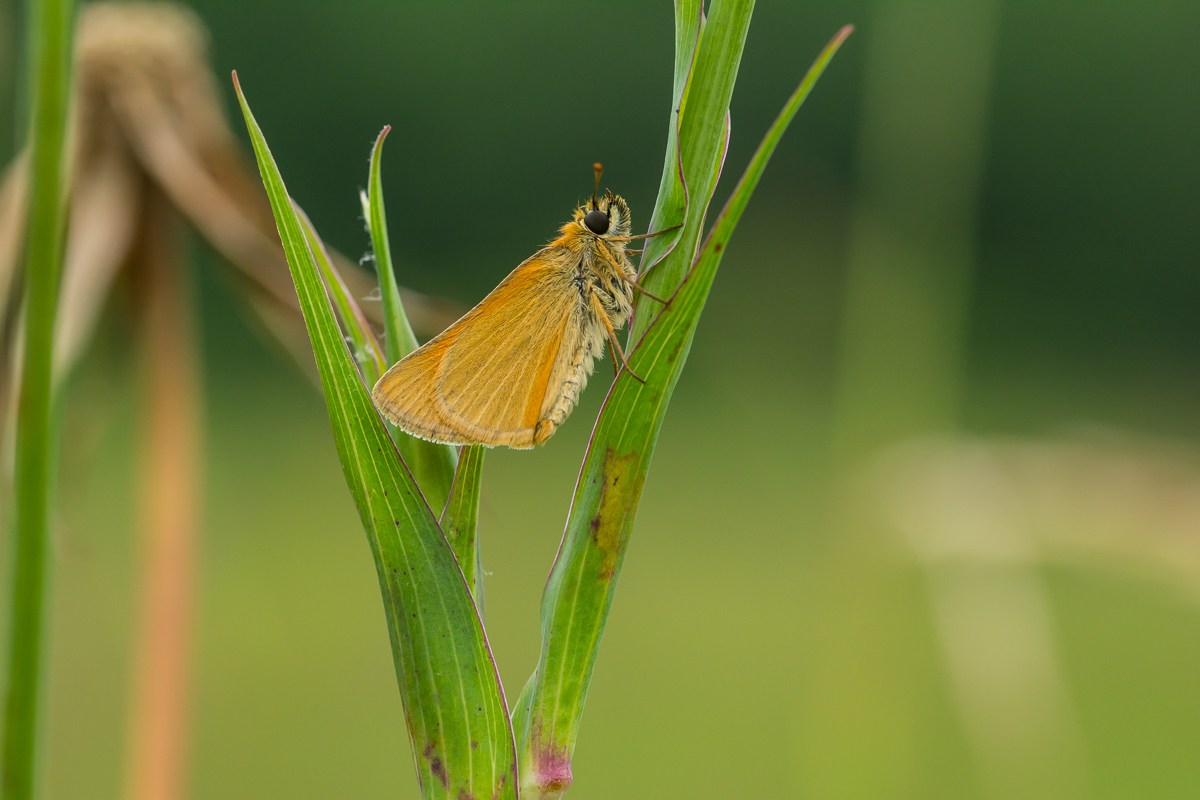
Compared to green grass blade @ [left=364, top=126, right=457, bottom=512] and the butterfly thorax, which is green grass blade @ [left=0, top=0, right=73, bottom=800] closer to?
green grass blade @ [left=364, top=126, right=457, bottom=512]

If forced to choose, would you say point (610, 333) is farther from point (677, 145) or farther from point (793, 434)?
point (793, 434)

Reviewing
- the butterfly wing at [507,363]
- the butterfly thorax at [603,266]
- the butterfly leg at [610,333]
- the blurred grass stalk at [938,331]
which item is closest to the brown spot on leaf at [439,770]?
the butterfly wing at [507,363]

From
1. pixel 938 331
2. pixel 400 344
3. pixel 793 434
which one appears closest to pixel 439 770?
pixel 400 344

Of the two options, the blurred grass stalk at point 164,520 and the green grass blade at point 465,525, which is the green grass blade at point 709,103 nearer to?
the green grass blade at point 465,525

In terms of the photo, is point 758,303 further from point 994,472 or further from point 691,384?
point 691,384

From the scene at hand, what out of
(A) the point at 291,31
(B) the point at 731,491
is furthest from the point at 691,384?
(A) the point at 291,31

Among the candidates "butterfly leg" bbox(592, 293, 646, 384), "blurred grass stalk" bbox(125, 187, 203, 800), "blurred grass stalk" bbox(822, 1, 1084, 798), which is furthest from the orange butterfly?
"blurred grass stalk" bbox(822, 1, 1084, 798)
